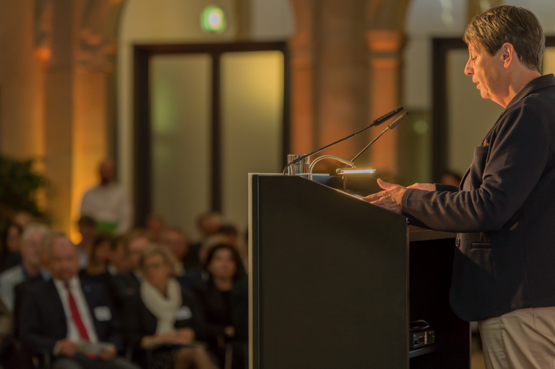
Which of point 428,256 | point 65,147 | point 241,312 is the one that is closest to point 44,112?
point 65,147

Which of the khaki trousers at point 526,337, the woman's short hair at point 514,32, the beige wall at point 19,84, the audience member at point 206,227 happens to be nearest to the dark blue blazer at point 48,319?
the audience member at point 206,227

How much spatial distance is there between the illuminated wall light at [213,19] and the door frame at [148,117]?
0.67ft

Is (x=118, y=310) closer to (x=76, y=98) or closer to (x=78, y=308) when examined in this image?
(x=78, y=308)

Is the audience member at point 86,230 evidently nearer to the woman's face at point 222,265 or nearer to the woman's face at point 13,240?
the woman's face at point 13,240

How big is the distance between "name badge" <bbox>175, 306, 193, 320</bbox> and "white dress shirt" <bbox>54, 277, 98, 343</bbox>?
1.86 feet

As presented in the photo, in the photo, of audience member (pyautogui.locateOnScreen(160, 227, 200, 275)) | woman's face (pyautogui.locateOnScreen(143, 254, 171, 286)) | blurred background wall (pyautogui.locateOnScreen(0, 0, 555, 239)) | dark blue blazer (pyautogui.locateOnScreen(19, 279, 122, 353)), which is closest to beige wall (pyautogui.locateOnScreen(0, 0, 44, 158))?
blurred background wall (pyautogui.locateOnScreen(0, 0, 555, 239))

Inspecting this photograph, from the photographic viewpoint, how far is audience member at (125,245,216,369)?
495 centimetres

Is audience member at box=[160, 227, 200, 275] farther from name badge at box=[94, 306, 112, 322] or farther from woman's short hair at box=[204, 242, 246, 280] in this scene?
name badge at box=[94, 306, 112, 322]

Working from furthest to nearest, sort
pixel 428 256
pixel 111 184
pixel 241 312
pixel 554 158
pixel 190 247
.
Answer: pixel 111 184, pixel 190 247, pixel 241 312, pixel 428 256, pixel 554 158

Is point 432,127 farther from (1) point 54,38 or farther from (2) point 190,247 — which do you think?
(1) point 54,38

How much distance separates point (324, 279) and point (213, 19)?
27.8 ft

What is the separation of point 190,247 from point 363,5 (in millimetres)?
3704

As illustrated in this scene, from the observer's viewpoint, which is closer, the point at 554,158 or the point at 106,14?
the point at 554,158

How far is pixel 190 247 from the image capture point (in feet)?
24.3
